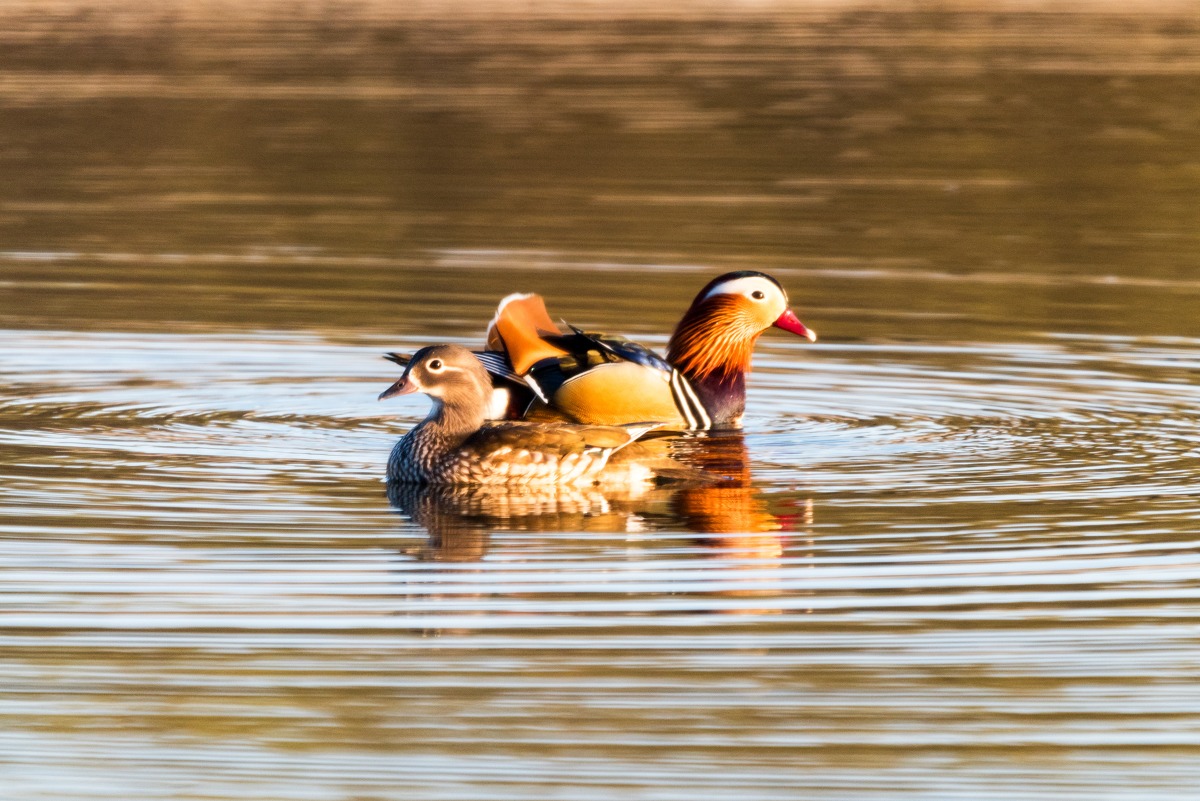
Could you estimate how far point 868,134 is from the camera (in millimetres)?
29594

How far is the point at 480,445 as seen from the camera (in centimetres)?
1065

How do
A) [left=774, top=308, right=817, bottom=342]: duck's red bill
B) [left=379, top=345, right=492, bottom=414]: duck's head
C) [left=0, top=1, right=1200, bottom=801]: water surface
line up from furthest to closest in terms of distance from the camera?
[left=774, top=308, right=817, bottom=342]: duck's red bill → [left=379, top=345, right=492, bottom=414]: duck's head → [left=0, top=1, right=1200, bottom=801]: water surface

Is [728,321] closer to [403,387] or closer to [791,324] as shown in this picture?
[791,324]

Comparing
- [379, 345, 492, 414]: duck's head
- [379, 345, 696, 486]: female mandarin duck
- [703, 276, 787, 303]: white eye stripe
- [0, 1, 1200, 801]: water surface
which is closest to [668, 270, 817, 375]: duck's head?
[703, 276, 787, 303]: white eye stripe

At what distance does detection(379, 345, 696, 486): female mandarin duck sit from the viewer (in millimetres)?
10602

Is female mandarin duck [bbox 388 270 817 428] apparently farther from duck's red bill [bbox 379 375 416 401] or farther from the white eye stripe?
duck's red bill [bbox 379 375 416 401]

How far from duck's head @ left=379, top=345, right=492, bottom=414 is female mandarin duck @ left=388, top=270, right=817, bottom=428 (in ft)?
2.35

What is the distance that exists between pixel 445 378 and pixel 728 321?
2560 mm

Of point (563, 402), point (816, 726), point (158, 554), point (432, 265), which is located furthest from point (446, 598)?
point (432, 265)

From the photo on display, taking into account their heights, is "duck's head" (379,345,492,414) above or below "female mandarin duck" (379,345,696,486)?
above

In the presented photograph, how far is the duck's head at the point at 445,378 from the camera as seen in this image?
10.7m

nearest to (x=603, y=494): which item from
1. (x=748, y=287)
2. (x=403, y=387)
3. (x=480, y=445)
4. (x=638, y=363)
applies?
(x=480, y=445)

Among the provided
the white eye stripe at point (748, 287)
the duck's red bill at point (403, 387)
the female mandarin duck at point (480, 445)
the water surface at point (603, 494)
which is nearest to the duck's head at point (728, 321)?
the white eye stripe at point (748, 287)

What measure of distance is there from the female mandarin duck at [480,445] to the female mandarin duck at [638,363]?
30.6 inches
